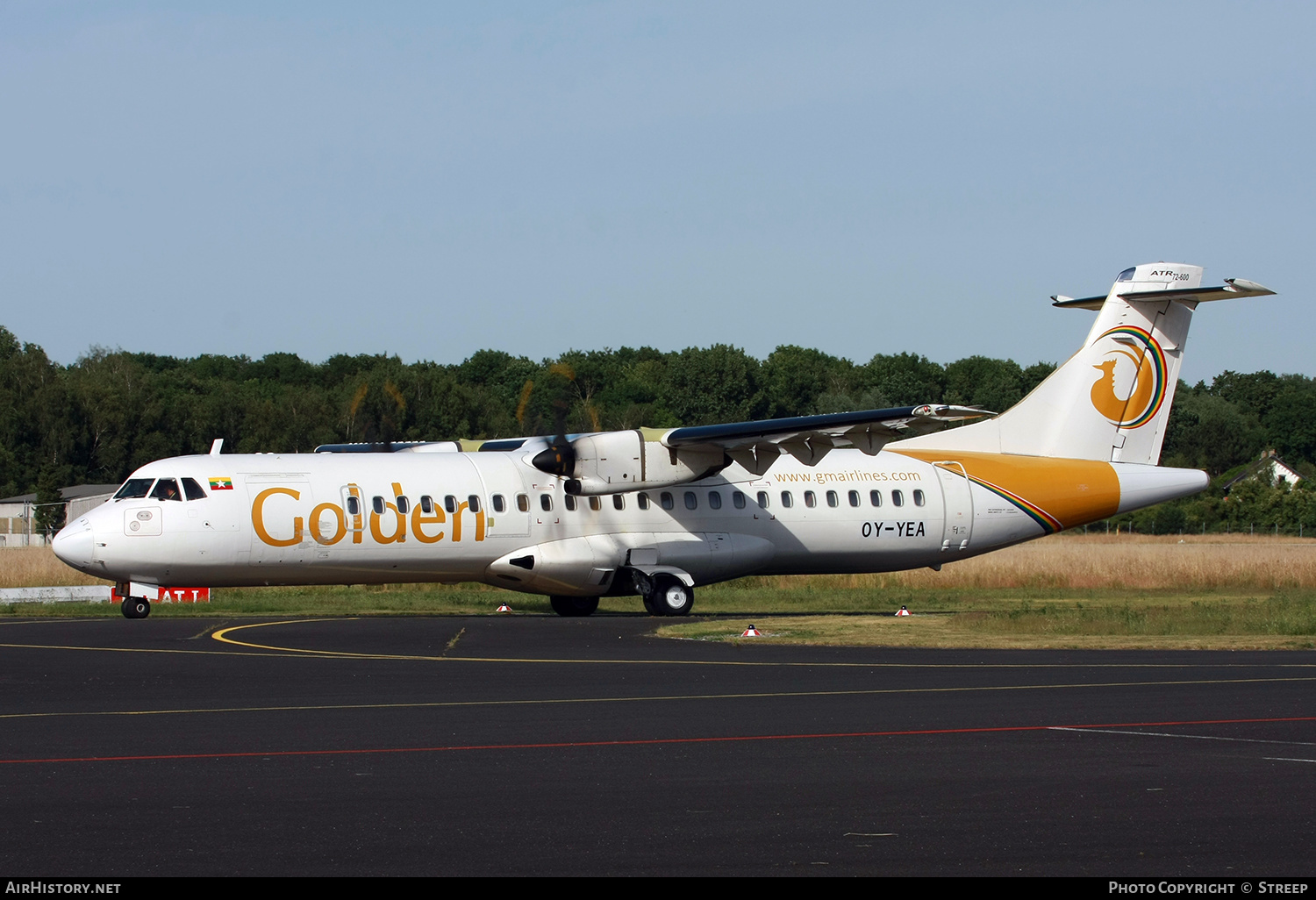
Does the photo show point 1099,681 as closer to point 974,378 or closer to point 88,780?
point 88,780

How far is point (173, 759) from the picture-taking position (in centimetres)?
1006

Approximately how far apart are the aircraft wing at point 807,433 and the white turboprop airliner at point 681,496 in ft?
0.17

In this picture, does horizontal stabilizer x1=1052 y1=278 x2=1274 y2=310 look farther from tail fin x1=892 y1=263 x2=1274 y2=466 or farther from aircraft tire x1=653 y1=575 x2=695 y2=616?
aircraft tire x1=653 y1=575 x2=695 y2=616

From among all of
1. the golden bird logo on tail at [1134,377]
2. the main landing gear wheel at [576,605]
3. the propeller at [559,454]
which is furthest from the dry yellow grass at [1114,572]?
the propeller at [559,454]

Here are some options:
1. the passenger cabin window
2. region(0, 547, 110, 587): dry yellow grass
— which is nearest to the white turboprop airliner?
the passenger cabin window

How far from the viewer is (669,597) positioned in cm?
2703

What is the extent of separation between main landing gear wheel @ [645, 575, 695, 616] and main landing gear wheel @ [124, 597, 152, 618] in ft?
28.7

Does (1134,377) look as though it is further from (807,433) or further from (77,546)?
(77,546)

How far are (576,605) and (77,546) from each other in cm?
921

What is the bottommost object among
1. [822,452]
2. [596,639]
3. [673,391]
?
[596,639]

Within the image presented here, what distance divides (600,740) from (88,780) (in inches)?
140

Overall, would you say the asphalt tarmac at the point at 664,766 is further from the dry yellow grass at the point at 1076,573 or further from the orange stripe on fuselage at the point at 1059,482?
the dry yellow grass at the point at 1076,573

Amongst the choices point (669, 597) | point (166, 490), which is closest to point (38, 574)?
point (166, 490)
